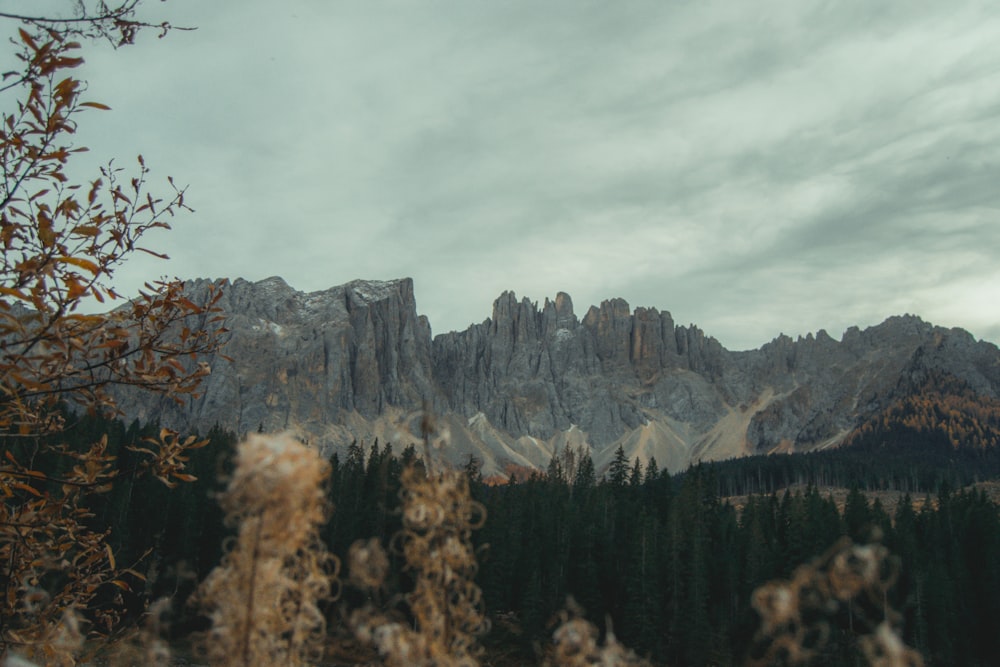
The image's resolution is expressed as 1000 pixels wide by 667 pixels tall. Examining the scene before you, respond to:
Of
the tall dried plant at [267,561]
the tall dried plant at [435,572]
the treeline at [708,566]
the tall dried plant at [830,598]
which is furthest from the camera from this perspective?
the treeline at [708,566]

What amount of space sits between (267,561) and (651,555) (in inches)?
2324

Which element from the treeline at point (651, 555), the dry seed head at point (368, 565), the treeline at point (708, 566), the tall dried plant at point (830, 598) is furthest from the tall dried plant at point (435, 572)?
the treeline at point (708, 566)

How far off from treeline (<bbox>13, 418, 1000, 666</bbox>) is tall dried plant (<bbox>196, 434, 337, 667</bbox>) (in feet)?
149

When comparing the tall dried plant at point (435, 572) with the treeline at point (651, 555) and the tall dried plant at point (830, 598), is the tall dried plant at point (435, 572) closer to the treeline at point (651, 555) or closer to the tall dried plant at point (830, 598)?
the tall dried plant at point (830, 598)

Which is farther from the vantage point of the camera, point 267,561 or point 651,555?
point 651,555

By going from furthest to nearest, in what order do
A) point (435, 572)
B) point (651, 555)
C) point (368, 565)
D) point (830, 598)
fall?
point (651, 555) → point (435, 572) → point (368, 565) → point (830, 598)

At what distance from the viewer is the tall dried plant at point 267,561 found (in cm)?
350

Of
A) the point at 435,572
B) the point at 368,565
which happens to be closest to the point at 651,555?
the point at 435,572

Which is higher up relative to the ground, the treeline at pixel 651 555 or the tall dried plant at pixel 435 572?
the tall dried plant at pixel 435 572

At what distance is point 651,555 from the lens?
5834cm

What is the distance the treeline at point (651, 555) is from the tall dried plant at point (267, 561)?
149ft

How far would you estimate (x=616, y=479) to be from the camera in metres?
86.9

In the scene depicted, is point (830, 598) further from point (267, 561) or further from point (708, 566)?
point (708, 566)

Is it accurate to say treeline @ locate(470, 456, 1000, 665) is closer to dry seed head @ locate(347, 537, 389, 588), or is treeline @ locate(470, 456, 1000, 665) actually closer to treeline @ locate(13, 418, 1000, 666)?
treeline @ locate(13, 418, 1000, 666)
